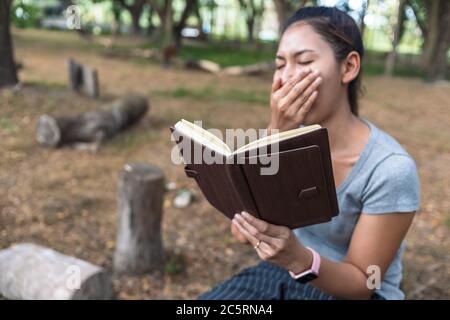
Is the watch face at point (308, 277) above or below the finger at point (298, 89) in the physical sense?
below

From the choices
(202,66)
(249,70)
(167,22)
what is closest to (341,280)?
(249,70)

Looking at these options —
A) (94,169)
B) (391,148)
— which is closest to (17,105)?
(94,169)

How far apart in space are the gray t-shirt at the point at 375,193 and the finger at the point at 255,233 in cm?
43

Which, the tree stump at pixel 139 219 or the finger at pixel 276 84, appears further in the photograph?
the tree stump at pixel 139 219

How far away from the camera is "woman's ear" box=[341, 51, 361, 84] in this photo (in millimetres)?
1560

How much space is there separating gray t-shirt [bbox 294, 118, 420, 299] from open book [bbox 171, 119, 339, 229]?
0.93ft

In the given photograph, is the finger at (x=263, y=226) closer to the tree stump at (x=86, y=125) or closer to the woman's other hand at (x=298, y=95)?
the woman's other hand at (x=298, y=95)

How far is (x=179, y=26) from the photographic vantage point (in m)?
15.8

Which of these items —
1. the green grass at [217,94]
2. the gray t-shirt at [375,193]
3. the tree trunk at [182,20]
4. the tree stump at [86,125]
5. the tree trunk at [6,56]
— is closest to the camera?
the gray t-shirt at [375,193]

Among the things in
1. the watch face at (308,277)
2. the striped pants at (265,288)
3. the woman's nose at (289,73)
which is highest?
the woman's nose at (289,73)

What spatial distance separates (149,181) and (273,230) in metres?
1.92

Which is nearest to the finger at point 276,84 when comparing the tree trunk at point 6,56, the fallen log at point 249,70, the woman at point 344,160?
the woman at point 344,160

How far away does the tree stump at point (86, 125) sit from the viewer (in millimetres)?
5441

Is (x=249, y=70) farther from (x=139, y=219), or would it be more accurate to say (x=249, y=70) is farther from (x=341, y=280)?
(x=341, y=280)
